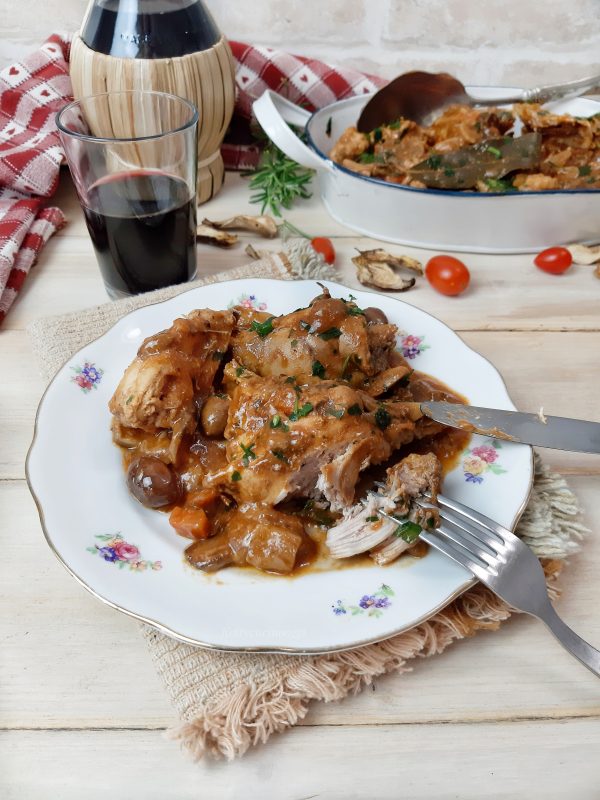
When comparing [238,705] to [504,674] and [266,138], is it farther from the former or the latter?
[266,138]

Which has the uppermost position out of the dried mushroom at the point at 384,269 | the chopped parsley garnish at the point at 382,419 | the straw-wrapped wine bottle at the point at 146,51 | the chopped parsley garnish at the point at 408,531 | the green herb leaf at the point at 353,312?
the straw-wrapped wine bottle at the point at 146,51

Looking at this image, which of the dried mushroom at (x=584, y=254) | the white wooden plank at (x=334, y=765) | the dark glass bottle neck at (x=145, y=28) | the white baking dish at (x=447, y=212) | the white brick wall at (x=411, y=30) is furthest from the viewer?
the white brick wall at (x=411, y=30)

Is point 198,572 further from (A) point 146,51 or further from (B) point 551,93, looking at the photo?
(B) point 551,93

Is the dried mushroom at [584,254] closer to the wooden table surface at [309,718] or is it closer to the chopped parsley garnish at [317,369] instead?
the wooden table surface at [309,718]

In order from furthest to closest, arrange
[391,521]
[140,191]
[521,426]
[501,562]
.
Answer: [140,191] → [521,426] → [391,521] → [501,562]

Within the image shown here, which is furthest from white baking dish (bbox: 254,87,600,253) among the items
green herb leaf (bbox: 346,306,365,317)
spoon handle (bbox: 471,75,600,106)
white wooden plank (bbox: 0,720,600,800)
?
white wooden plank (bbox: 0,720,600,800)

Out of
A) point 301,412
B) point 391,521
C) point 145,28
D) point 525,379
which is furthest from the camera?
point 145,28

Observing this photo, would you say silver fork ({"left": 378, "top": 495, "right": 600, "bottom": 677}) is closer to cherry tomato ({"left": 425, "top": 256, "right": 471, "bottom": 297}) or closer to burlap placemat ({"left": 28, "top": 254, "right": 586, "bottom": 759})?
burlap placemat ({"left": 28, "top": 254, "right": 586, "bottom": 759})

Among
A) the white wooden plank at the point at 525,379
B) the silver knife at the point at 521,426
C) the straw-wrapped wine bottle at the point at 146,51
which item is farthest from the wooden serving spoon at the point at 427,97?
the silver knife at the point at 521,426

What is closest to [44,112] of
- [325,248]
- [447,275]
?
[325,248]
